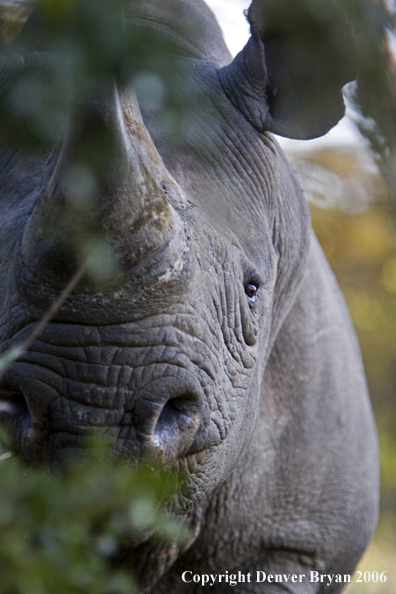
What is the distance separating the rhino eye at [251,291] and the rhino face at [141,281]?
0.5 inches

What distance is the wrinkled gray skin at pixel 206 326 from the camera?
5.04ft

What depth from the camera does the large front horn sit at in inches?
51.4

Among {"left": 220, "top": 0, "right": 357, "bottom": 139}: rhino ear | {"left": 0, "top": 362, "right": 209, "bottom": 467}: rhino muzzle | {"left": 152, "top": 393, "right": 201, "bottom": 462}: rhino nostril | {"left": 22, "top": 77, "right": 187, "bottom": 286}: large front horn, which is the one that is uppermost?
{"left": 22, "top": 77, "right": 187, "bottom": 286}: large front horn

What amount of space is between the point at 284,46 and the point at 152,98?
1.14 m

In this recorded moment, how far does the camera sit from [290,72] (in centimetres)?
231

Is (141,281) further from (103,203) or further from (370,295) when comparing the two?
(370,295)

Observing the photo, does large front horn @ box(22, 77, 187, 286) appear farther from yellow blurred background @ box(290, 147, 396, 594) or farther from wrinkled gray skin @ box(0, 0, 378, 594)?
yellow blurred background @ box(290, 147, 396, 594)

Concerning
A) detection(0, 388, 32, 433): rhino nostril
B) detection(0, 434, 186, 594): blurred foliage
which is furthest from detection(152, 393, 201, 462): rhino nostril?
detection(0, 434, 186, 594): blurred foliage

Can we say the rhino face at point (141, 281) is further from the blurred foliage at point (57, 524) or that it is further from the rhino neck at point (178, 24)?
the blurred foliage at point (57, 524)

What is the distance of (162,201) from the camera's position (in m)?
1.55

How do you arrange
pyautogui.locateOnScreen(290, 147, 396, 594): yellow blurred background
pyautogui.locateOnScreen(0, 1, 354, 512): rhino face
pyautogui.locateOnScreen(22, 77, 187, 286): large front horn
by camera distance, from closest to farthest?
pyautogui.locateOnScreen(22, 77, 187, 286): large front horn → pyautogui.locateOnScreen(0, 1, 354, 512): rhino face → pyautogui.locateOnScreen(290, 147, 396, 594): yellow blurred background

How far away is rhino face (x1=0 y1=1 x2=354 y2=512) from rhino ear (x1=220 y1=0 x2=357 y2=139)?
0.02 metres

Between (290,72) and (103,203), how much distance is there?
3.68ft

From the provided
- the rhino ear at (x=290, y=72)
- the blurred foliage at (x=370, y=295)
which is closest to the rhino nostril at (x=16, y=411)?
the rhino ear at (x=290, y=72)
